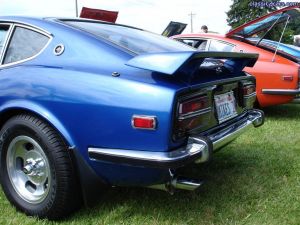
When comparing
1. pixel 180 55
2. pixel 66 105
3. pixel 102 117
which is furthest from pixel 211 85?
pixel 66 105

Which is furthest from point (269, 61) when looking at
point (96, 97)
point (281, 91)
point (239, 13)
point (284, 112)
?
point (239, 13)

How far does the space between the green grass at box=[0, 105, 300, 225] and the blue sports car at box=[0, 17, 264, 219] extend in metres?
0.28

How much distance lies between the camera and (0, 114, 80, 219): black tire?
9.02 feet

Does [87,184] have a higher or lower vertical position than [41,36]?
lower

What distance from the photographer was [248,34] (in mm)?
6848

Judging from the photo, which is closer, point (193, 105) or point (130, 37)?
point (193, 105)

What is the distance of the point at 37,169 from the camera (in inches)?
117

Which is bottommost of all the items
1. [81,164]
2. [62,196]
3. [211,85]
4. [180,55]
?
[62,196]

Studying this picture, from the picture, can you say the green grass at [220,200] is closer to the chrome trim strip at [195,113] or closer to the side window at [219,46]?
the chrome trim strip at [195,113]

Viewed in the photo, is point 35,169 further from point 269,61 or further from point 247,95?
point 269,61

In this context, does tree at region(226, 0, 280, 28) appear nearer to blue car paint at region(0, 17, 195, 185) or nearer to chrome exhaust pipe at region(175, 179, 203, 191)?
blue car paint at region(0, 17, 195, 185)

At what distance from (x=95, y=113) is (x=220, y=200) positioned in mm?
1268

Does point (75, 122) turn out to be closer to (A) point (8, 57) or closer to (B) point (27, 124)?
(B) point (27, 124)

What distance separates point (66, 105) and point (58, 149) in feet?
0.96
